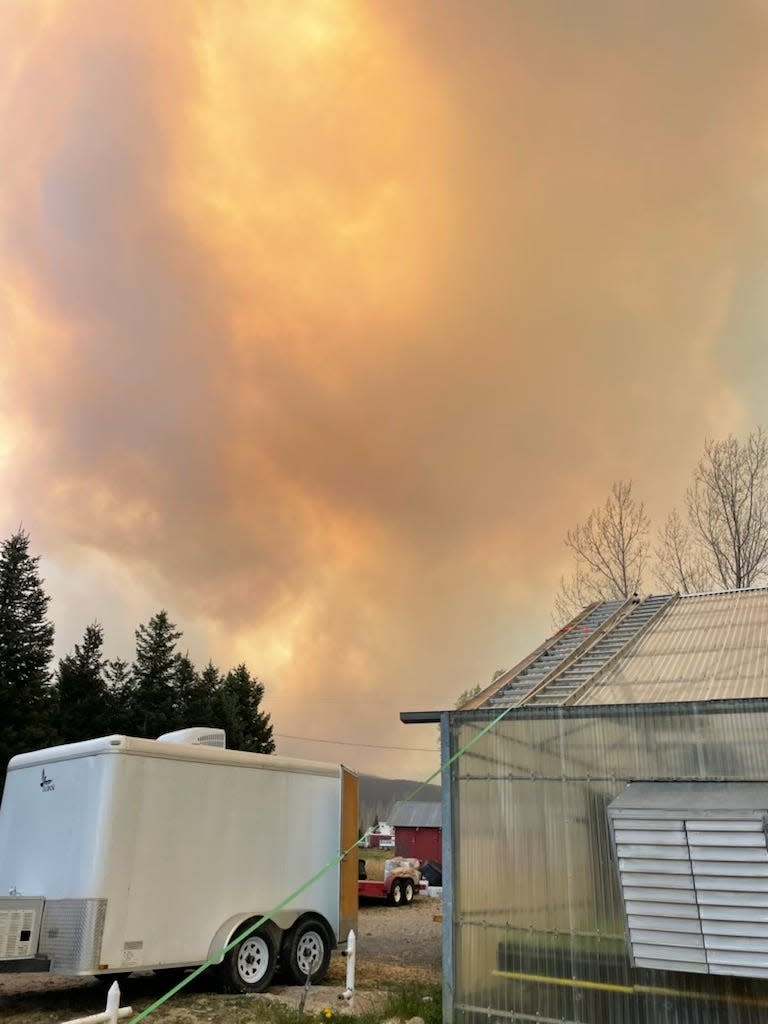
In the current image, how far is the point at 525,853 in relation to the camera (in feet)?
27.2

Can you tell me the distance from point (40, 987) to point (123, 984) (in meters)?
1.41

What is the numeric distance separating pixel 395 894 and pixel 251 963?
14.0 metres

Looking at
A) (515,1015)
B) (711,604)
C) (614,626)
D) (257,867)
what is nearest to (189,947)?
(257,867)

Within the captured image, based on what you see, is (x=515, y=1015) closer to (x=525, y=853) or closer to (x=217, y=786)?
(x=525, y=853)

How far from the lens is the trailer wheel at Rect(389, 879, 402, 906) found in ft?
76.5

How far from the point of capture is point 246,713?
170ft

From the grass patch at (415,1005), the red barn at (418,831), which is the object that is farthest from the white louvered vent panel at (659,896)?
the red barn at (418,831)

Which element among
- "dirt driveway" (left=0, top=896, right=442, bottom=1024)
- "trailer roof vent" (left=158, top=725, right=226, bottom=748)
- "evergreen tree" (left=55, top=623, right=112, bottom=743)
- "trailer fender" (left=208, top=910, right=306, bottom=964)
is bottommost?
"dirt driveway" (left=0, top=896, right=442, bottom=1024)

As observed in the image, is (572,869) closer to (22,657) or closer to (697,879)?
(697,879)

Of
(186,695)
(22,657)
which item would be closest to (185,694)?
(186,695)

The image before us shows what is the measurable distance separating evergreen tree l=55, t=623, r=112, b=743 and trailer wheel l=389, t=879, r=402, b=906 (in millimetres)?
20455

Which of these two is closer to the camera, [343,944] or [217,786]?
[217,786]

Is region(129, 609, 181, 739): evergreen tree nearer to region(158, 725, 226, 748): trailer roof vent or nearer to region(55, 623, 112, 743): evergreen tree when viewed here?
region(55, 623, 112, 743): evergreen tree

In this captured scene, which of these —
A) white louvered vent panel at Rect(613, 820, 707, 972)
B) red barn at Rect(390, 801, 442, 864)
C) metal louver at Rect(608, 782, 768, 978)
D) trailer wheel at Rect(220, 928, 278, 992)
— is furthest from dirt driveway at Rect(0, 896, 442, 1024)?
red barn at Rect(390, 801, 442, 864)
